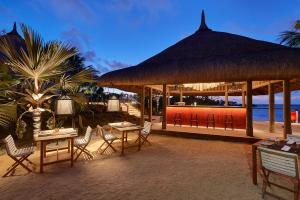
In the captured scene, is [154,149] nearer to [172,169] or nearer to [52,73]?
[172,169]

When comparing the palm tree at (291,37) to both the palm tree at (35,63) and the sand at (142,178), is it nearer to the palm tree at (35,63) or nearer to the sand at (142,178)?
the sand at (142,178)

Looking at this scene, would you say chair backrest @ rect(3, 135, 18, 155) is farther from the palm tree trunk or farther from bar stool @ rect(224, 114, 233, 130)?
bar stool @ rect(224, 114, 233, 130)

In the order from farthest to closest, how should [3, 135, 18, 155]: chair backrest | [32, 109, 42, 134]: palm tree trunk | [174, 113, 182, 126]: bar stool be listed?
[174, 113, 182, 126]: bar stool, [32, 109, 42, 134]: palm tree trunk, [3, 135, 18, 155]: chair backrest

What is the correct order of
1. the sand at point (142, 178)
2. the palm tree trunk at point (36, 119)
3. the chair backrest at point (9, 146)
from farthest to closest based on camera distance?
the palm tree trunk at point (36, 119)
the chair backrest at point (9, 146)
the sand at point (142, 178)

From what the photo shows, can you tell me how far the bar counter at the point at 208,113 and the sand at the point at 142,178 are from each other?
3.34 metres

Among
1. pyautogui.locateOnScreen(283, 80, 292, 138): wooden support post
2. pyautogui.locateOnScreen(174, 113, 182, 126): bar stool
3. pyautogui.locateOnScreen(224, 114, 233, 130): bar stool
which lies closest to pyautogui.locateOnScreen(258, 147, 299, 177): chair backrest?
pyautogui.locateOnScreen(283, 80, 292, 138): wooden support post

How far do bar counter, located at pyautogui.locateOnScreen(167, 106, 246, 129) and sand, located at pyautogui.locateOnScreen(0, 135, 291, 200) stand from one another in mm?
3337

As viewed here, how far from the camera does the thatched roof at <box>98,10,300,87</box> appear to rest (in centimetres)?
484

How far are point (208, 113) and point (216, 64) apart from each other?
Answer: 3808 millimetres

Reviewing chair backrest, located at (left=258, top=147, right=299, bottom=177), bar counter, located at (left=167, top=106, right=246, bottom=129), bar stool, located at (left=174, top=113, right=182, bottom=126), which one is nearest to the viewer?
chair backrest, located at (left=258, top=147, right=299, bottom=177)

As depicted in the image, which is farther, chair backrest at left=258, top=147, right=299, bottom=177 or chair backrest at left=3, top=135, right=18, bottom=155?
chair backrest at left=3, top=135, right=18, bottom=155

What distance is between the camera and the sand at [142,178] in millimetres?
2676

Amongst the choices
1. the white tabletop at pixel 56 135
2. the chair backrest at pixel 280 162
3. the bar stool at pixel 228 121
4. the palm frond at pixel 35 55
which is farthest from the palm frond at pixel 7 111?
the bar stool at pixel 228 121

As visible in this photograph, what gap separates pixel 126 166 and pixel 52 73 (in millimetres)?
3196
